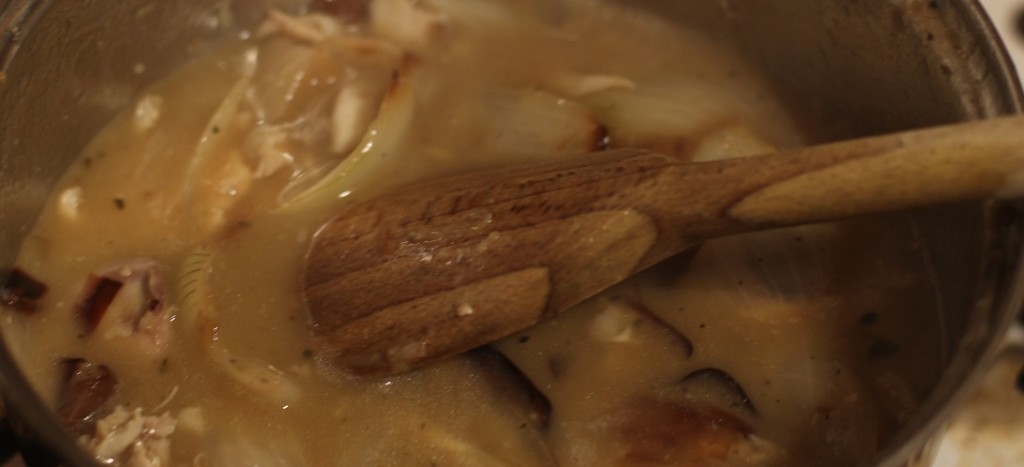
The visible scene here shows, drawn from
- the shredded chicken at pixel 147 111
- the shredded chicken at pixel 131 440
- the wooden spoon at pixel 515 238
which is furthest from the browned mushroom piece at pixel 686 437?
A: the shredded chicken at pixel 147 111

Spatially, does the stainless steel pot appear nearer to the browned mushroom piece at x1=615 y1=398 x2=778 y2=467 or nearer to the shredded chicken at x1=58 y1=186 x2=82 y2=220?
the shredded chicken at x1=58 y1=186 x2=82 y2=220

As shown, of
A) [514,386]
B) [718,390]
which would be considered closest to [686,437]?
[718,390]

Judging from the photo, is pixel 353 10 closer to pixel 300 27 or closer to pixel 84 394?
pixel 300 27

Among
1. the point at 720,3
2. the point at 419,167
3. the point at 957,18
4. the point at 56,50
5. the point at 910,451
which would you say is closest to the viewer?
the point at 910,451

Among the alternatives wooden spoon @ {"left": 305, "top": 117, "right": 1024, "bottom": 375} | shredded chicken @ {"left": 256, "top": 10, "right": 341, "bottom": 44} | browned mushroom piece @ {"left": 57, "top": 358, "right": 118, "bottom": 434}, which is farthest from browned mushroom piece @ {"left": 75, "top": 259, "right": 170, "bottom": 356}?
shredded chicken @ {"left": 256, "top": 10, "right": 341, "bottom": 44}

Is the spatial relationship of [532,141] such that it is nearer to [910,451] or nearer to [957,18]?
[957,18]

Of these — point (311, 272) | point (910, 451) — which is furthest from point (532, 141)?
point (910, 451)
